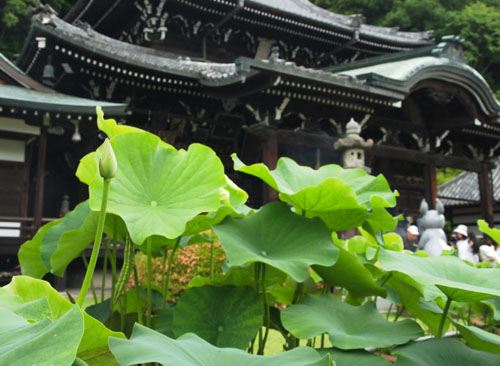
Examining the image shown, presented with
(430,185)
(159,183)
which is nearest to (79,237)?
(159,183)

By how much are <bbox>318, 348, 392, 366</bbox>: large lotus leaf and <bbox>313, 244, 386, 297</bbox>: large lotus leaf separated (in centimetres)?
24

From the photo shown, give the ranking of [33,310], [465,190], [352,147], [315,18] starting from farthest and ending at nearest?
[465,190] → [315,18] → [352,147] → [33,310]

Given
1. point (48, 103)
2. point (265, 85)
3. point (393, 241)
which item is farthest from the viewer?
point (265, 85)

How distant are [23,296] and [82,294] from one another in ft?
0.63

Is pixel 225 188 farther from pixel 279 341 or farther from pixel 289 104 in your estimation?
pixel 289 104

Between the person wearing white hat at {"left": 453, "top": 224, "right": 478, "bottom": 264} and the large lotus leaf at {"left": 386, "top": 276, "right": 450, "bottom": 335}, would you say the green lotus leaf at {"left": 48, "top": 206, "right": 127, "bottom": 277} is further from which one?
the person wearing white hat at {"left": 453, "top": 224, "right": 478, "bottom": 264}

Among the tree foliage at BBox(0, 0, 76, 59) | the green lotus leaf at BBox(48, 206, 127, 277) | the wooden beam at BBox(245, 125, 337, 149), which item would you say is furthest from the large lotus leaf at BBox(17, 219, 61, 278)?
the tree foliage at BBox(0, 0, 76, 59)

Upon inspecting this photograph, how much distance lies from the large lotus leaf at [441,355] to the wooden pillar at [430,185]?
11073 mm

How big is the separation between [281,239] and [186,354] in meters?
0.51

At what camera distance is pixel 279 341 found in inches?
175

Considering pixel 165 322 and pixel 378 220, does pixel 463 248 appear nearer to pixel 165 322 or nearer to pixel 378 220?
pixel 378 220

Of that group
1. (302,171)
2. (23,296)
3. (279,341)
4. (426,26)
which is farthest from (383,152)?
→ (426,26)

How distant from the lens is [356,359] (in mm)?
1053

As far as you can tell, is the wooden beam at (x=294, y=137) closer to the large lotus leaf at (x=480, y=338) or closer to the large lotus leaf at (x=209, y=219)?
the large lotus leaf at (x=209, y=219)
